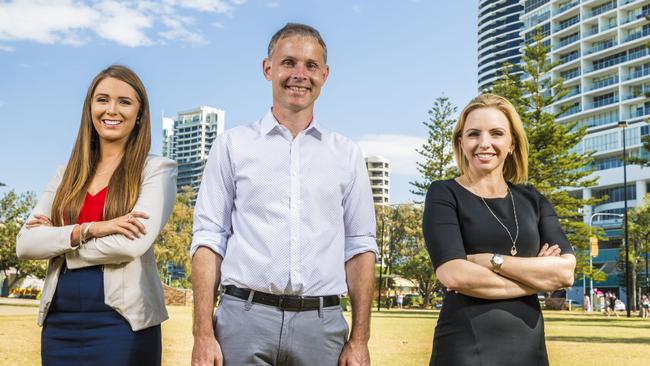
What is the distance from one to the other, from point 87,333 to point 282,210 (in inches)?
36.6

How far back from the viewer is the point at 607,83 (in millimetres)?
86250

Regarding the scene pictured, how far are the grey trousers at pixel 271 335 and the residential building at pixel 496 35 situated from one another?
12254 centimetres

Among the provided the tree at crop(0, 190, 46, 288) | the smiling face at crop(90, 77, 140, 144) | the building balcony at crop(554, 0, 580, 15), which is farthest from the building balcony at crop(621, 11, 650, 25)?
the smiling face at crop(90, 77, 140, 144)

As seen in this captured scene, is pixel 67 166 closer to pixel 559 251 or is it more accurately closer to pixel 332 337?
A: pixel 332 337

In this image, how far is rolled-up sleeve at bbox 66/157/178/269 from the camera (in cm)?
299

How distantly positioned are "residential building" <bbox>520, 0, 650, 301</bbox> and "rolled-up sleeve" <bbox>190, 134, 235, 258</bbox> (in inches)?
2884

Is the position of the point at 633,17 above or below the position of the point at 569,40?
above

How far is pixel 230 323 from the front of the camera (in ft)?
9.02

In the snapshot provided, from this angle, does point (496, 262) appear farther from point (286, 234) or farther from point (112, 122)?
point (112, 122)

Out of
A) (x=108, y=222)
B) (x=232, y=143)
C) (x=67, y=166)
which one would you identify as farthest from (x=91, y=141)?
(x=232, y=143)

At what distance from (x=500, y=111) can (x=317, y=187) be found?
2.98 feet

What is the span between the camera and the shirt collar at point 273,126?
9.92 ft

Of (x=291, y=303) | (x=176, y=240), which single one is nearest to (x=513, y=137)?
(x=291, y=303)

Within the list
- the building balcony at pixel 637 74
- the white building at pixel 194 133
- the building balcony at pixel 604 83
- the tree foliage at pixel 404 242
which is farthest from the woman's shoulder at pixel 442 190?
the white building at pixel 194 133
